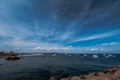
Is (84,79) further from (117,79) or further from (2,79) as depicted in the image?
(2,79)

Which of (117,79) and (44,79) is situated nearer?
(117,79)

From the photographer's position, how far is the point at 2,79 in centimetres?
3384

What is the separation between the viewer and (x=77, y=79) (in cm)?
2509

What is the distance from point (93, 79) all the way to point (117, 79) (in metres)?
4.05

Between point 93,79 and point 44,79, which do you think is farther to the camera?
point 44,79

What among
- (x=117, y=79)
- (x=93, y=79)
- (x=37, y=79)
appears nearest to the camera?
(x=117, y=79)

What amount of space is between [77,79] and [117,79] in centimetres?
709

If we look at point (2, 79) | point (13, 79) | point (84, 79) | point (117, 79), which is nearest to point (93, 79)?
point (84, 79)

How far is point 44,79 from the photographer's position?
33156mm

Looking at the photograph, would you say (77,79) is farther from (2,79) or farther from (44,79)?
(2,79)

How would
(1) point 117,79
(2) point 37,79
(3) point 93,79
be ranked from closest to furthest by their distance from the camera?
1. (1) point 117,79
2. (3) point 93,79
3. (2) point 37,79

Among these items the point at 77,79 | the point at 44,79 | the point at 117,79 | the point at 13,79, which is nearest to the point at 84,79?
the point at 77,79

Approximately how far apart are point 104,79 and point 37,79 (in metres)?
17.1

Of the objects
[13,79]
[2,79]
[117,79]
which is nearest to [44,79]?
[13,79]
